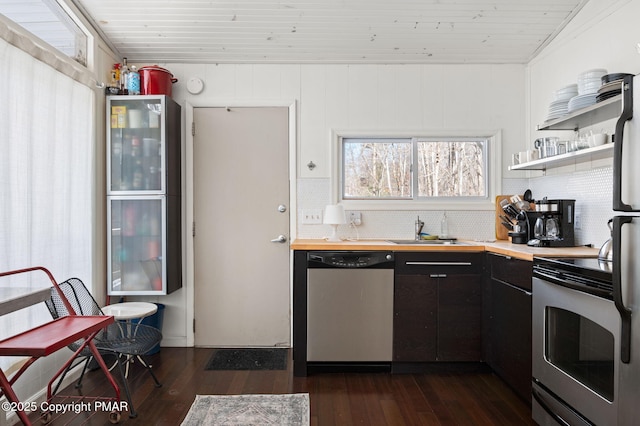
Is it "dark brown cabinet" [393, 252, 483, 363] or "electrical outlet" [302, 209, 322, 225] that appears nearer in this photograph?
"dark brown cabinet" [393, 252, 483, 363]

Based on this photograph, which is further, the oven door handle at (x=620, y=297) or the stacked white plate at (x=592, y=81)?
the stacked white plate at (x=592, y=81)

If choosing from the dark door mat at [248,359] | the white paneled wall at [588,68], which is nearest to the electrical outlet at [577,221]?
the white paneled wall at [588,68]

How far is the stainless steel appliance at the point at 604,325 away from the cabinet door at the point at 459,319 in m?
0.68

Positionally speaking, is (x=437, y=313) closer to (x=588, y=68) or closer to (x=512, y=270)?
(x=512, y=270)

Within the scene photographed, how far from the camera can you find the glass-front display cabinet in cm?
301

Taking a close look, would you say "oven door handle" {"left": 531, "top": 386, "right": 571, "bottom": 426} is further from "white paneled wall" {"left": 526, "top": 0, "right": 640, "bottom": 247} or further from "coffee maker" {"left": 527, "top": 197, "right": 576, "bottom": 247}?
"white paneled wall" {"left": 526, "top": 0, "right": 640, "bottom": 247}

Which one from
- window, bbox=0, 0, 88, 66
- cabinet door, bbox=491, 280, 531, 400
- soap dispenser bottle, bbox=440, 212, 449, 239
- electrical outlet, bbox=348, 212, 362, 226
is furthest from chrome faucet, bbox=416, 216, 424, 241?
window, bbox=0, 0, 88, 66

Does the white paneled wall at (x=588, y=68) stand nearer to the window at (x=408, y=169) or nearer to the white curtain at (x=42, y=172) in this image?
the window at (x=408, y=169)

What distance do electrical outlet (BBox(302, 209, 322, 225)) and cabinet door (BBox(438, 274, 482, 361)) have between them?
113 centimetres

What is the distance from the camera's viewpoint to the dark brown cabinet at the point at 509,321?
225 cm

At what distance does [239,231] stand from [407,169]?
1576mm

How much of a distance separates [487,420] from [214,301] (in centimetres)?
222

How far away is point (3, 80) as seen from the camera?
78.4 inches

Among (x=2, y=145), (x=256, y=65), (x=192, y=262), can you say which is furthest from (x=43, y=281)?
(x=256, y=65)
